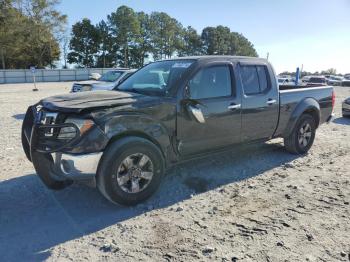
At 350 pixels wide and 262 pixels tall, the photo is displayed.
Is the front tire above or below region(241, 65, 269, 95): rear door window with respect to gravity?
below

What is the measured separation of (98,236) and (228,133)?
2.50 m

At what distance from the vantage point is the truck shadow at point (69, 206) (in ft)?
11.2

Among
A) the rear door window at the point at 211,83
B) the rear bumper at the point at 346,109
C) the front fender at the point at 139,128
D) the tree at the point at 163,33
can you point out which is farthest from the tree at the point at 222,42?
the front fender at the point at 139,128

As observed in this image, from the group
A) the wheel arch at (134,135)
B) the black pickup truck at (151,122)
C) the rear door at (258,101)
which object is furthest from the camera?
the rear door at (258,101)

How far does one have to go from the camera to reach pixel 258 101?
5414 mm

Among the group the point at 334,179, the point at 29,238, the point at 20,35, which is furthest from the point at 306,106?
the point at 20,35

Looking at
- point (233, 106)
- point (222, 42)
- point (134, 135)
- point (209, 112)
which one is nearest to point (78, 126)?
point (134, 135)

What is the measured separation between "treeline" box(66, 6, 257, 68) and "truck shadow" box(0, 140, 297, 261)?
64289mm

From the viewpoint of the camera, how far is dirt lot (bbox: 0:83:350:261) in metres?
3.24

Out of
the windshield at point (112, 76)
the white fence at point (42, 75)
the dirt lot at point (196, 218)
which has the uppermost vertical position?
the white fence at point (42, 75)

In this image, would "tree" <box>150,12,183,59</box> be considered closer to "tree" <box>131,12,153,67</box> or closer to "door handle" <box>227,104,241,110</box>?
"tree" <box>131,12,153,67</box>

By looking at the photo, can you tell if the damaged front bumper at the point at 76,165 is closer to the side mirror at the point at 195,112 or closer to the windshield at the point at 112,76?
the side mirror at the point at 195,112

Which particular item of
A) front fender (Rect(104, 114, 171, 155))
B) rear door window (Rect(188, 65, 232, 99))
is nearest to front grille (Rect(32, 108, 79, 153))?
front fender (Rect(104, 114, 171, 155))

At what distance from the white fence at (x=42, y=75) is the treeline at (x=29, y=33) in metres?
13.8
